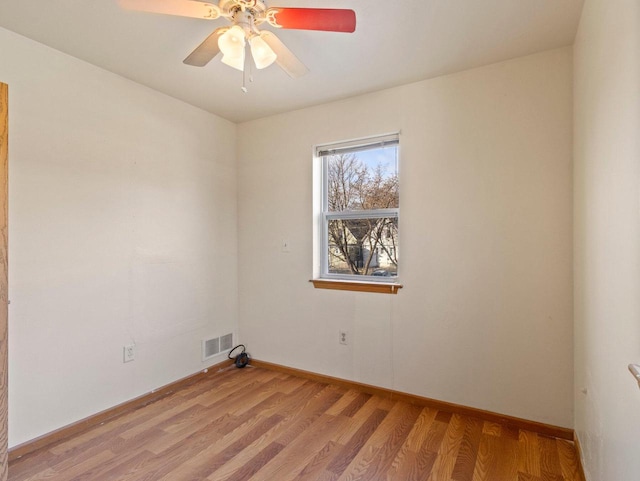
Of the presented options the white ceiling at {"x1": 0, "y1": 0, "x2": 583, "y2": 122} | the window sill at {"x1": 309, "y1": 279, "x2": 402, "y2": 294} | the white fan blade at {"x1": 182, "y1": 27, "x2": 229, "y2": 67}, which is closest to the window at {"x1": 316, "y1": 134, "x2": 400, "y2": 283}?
the window sill at {"x1": 309, "y1": 279, "x2": 402, "y2": 294}

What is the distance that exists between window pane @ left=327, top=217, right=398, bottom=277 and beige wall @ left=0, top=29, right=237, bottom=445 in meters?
1.14

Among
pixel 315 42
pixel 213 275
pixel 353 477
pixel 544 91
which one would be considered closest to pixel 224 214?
pixel 213 275

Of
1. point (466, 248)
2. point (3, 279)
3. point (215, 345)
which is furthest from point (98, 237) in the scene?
point (466, 248)

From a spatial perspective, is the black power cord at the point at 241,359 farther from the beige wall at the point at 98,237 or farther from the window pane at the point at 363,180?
the window pane at the point at 363,180

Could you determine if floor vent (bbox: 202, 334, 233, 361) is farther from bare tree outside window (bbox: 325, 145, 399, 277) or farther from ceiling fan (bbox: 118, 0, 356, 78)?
ceiling fan (bbox: 118, 0, 356, 78)

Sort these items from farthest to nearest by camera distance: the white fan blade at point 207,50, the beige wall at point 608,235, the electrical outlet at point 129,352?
1. the electrical outlet at point 129,352
2. the white fan blade at point 207,50
3. the beige wall at point 608,235

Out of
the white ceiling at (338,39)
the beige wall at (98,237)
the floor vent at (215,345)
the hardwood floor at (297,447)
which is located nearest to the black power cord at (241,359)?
the floor vent at (215,345)

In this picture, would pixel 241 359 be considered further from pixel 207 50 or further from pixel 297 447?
pixel 207 50

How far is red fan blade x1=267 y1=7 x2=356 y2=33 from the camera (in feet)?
4.57

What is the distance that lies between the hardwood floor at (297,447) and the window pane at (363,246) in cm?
103

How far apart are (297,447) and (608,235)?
1.88m

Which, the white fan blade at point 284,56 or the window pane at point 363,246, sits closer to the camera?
the white fan blade at point 284,56

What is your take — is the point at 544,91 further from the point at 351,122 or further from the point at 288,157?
the point at 288,157

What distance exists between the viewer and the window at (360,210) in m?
2.76
